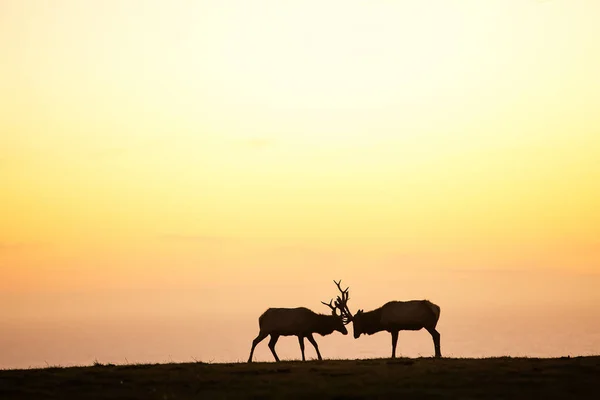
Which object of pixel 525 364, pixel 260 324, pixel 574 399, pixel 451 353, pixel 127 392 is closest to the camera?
pixel 574 399

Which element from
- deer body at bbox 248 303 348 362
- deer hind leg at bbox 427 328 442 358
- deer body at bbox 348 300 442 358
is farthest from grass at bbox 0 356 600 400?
deer body at bbox 248 303 348 362

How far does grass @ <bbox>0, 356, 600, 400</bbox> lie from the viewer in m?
24.0

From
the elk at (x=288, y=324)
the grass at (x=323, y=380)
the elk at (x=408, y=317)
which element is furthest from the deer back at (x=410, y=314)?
the grass at (x=323, y=380)

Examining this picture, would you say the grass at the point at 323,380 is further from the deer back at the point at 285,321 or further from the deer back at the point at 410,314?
the deer back at the point at 285,321

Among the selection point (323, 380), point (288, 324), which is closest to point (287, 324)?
point (288, 324)

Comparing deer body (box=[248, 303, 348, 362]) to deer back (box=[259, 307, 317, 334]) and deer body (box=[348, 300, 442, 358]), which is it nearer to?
deer back (box=[259, 307, 317, 334])

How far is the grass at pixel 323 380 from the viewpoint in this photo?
78.6ft

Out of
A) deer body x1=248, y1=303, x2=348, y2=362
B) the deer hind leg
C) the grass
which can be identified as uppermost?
deer body x1=248, y1=303, x2=348, y2=362

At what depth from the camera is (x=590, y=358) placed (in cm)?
3128

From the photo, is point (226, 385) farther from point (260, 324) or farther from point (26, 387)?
point (260, 324)

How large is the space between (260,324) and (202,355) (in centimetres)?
405

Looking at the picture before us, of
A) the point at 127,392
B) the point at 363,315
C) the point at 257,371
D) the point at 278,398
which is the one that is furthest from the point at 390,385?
the point at 363,315

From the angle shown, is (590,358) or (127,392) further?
(590,358)

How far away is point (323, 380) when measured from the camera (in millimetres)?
26375
